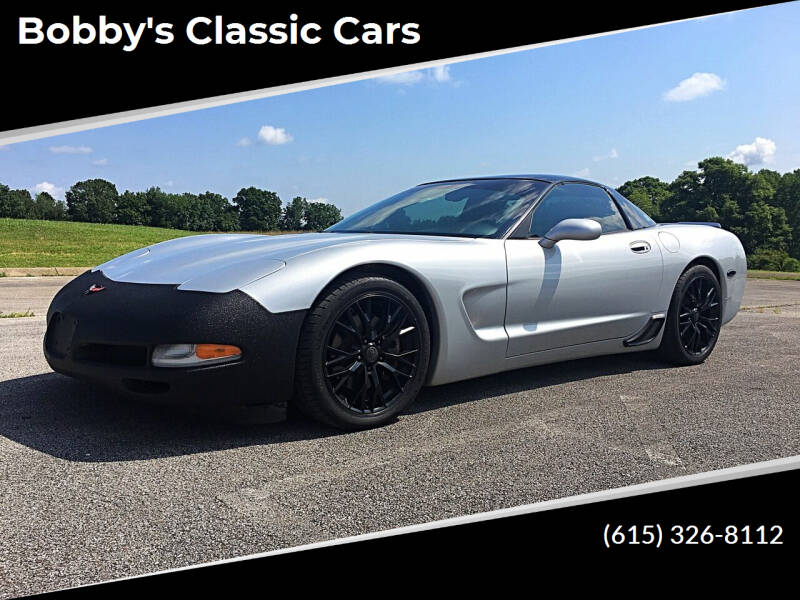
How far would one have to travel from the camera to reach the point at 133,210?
126ft

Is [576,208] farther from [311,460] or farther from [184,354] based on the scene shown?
[184,354]

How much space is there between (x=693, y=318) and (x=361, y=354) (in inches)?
119

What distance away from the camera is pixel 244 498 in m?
2.54

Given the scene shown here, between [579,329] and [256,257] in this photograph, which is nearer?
[256,257]

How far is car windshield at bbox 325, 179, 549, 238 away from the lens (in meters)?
4.23

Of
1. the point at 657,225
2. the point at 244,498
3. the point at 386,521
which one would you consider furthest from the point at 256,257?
the point at 657,225

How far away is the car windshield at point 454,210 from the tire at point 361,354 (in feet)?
2.89

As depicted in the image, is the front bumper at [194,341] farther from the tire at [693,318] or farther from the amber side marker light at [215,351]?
the tire at [693,318]

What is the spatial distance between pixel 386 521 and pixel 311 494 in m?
0.37

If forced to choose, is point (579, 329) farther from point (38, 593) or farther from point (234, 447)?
point (38, 593)

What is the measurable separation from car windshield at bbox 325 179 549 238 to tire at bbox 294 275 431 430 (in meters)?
0.88

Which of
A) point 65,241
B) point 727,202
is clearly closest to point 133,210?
point 65,241

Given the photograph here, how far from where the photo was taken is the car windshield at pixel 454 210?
4234mm

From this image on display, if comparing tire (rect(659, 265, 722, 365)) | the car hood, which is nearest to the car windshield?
the car hood
